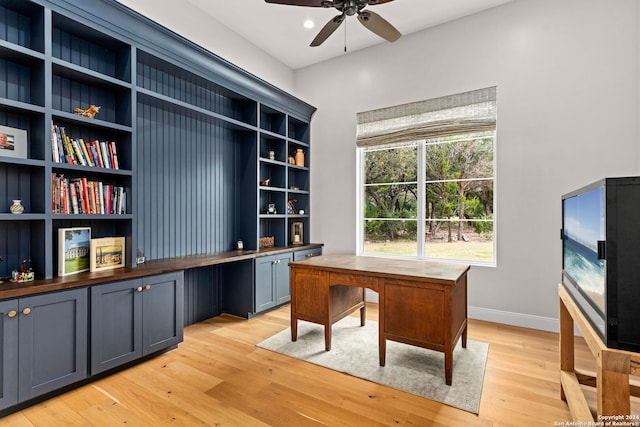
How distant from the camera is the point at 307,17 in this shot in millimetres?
3650

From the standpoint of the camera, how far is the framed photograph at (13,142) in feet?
6.68

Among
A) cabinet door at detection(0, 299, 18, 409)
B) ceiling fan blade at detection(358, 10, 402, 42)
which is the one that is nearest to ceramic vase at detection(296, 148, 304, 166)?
ceiling fan blade at detection(358, 10, 402, 42)

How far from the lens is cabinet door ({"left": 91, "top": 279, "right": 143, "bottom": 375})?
2.17 m

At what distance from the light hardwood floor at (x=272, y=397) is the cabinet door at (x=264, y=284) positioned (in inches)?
33.9

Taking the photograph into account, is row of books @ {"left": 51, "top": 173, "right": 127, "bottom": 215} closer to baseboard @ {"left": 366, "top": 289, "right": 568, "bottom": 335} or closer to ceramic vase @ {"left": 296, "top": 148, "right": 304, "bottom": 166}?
ceramic vase @ {"left": 296, "top": 148, "right": 304, "bottom": 166}

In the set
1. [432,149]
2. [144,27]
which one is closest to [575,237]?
[432,149]

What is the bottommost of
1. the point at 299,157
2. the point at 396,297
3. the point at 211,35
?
the point at 396,297

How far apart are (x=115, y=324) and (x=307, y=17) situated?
12.0 feet

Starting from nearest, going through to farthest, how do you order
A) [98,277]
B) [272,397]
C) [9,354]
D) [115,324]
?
[9,354] → [272,397] → [98,277] → [115,324]

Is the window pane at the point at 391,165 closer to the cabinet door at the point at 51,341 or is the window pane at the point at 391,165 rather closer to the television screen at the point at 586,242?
the television screen at the point at 586,242

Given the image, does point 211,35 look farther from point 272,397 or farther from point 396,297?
point 272,397

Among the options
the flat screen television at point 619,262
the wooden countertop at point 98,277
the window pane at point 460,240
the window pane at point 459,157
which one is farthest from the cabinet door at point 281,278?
the flat screen television at point 619,262

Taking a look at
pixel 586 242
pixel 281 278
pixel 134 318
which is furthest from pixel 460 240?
pixel 134 318

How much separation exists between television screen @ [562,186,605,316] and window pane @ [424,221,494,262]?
64.0 inches
